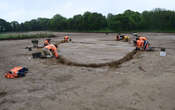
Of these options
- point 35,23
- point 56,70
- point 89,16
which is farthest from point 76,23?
point 56,70

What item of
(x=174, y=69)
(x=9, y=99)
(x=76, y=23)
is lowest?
(x=9, y=99)

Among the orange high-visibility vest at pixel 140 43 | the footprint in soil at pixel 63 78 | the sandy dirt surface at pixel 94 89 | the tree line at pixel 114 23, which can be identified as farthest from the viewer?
the tree line at pixel 114 23

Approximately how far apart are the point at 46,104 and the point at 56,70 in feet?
8.84

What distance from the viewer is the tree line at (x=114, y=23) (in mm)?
39469

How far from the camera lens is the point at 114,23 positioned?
43562mm

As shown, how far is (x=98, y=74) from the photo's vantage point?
5145 millimetres

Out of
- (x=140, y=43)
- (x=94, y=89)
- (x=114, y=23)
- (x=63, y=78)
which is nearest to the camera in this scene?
(x=94, y=89)

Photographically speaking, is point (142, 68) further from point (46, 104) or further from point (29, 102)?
point (29, 102)

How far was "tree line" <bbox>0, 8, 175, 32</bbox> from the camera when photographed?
39469 mm

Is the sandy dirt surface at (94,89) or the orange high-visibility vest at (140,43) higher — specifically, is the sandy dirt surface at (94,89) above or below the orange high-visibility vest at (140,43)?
below

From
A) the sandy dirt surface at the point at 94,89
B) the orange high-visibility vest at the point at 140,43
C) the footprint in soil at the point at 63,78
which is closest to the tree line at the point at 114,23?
the orange high-visibility vest at the point at 140,43

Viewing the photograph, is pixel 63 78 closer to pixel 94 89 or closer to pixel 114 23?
pixel 94 89

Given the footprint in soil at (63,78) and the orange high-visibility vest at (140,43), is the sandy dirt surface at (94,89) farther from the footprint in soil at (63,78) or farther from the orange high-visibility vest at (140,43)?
the orange high-visibility vest at (140,43)

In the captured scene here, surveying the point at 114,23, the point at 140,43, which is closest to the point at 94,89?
the point at 140,43
